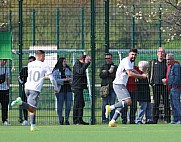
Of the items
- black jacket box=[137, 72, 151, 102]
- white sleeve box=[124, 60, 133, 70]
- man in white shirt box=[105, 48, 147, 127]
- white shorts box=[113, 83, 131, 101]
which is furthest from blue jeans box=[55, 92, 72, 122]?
white sleeve box=[124, 60, 133, 70]

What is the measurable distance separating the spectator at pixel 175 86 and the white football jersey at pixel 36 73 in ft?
14.9

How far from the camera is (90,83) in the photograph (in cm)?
2348

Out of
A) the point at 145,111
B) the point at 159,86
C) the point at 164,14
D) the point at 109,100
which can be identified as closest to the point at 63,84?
the point at 109,100

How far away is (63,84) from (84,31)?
7.38 feet

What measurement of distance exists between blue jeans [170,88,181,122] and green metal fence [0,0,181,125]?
5.69 feet

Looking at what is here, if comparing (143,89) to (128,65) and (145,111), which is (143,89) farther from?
(128,65)

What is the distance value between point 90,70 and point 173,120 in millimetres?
2988

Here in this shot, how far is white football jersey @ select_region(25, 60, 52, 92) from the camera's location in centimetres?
1880

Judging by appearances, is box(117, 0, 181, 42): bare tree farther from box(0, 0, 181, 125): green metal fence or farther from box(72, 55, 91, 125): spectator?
box(72, 55, 91, 125): spectator

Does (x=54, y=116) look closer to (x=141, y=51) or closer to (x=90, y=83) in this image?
(x=90, y=83)

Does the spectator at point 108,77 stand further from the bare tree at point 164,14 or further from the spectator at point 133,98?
the bare tree at point 164,14

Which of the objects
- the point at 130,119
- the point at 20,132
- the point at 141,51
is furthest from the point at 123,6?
the point at 20,132

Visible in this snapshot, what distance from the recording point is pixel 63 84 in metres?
22.4

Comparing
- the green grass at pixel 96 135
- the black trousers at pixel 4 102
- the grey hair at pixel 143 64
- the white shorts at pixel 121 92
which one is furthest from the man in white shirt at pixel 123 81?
the black trousers at pixel 4 102
